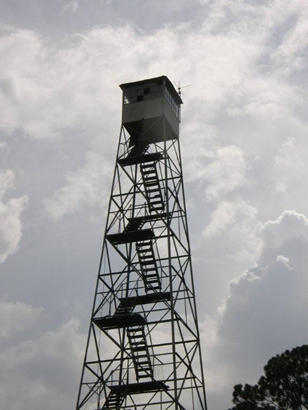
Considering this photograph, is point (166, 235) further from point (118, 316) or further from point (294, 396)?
point (294, 396)

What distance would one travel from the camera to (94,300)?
95.8ft

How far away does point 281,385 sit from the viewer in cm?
3784

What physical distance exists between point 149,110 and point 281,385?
19230mm

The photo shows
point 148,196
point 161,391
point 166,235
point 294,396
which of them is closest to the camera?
point 161,391

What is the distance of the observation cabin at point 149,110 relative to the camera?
3341 cm

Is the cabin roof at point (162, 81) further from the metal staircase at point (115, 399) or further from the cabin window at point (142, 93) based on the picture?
the metal staircase at point (115, 399)

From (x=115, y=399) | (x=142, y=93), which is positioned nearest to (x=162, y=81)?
(x=142, y=93)

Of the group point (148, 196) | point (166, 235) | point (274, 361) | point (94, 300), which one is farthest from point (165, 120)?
point (274, 361)

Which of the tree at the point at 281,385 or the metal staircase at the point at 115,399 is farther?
the tree at the point at 281,385

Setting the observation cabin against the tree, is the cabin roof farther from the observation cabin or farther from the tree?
the tree

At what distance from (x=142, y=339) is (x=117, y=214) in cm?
681

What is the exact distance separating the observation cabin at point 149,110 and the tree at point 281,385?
16.1 m

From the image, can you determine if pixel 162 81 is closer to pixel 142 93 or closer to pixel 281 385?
pixel 142 93

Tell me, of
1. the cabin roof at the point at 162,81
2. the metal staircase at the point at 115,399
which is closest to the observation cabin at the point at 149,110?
the cabin roof at the point at 162,81
